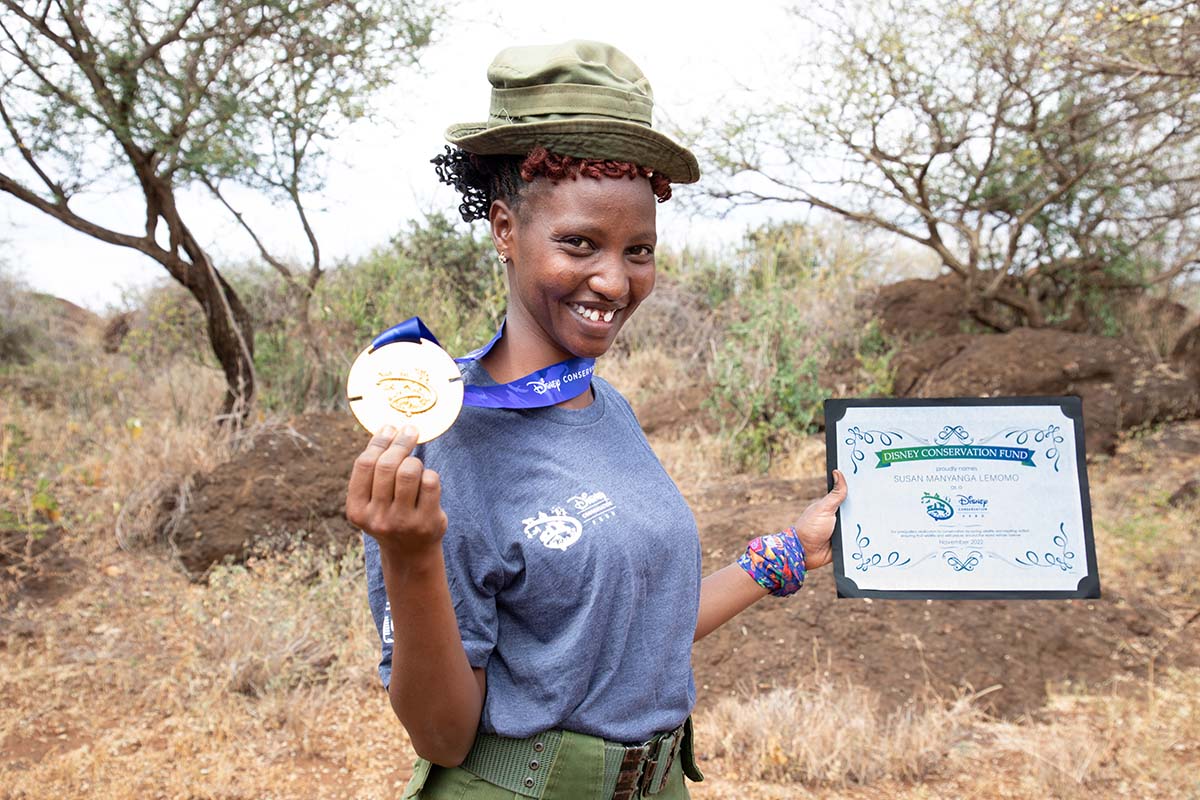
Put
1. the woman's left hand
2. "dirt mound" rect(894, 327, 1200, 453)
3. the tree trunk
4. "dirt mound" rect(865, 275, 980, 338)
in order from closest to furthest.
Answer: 1. the woman's left hand
2. the tree trunk
3. "dirt mound" rect(894, 327, 1200, 453)
4. "dirt mound" rect(865, 275, 980, 338)

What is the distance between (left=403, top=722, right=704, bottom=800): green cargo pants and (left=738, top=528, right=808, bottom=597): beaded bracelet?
58 cm

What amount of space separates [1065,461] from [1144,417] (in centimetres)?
728

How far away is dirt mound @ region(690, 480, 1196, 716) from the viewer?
4230 millimetres

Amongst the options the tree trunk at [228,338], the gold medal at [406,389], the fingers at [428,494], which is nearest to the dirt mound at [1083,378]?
the tree trunk at [228,338]

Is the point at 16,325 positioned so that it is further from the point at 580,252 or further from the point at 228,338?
the point at 580,252

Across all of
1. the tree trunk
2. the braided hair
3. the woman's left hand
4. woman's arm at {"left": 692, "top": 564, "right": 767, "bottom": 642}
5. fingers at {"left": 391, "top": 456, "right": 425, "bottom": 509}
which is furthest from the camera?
the tree trunk

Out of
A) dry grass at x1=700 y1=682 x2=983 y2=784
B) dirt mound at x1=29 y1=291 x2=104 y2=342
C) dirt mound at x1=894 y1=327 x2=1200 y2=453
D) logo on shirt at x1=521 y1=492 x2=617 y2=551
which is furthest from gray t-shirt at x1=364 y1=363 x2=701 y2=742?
dirt mound at x1=29 y1=291 x2=104 y2=342

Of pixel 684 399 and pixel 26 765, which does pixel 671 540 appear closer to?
pixel 26 765

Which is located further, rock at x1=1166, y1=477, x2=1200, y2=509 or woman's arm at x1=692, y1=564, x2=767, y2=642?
rock at x1=1166, y1=477, x2=1200, y2=509

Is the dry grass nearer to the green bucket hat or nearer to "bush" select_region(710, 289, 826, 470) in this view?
the green bucket hat

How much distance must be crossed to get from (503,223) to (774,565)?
0.83 meters

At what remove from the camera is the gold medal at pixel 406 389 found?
116 cm

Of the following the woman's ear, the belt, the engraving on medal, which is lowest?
the belt

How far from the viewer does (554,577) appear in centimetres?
134
